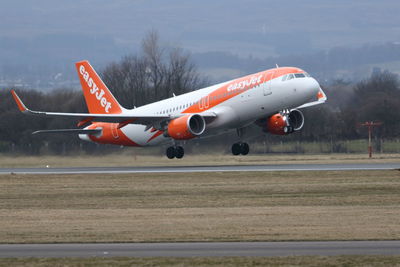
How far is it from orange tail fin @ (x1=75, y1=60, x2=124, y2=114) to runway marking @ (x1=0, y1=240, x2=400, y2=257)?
3373cm

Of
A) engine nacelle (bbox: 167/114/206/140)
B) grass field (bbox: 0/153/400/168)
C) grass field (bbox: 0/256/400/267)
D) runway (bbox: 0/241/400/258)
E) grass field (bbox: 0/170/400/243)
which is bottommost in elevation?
grass field (bbox: 0/256/400/267)

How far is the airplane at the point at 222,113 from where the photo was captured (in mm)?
46406

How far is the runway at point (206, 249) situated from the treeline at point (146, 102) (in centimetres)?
3036

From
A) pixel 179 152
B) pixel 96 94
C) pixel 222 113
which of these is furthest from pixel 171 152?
pixel 96 94

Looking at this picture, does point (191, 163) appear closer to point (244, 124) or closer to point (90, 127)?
point (244, 124)

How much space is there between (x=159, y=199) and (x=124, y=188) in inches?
165

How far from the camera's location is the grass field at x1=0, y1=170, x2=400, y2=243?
22.5 m

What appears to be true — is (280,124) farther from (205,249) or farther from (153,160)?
(205,249)

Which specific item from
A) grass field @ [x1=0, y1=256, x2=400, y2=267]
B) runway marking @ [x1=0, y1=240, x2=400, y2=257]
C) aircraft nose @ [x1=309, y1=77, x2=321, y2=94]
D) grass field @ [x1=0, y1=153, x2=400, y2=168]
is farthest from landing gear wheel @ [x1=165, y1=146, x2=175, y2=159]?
grass field @ [x1=0, y1=256, x2=400, y2=267]

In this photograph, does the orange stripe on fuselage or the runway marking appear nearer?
the runway marking

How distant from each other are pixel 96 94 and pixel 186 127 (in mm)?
9935

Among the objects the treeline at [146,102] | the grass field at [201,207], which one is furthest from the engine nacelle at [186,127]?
the grass field at [201,207]

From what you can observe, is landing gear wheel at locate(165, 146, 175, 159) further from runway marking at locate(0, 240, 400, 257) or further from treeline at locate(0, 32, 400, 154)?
runway marking at locate(0, 240, 400, 257)

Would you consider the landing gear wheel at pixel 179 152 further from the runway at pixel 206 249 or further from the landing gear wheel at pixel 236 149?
the runway at pixel 206 249
